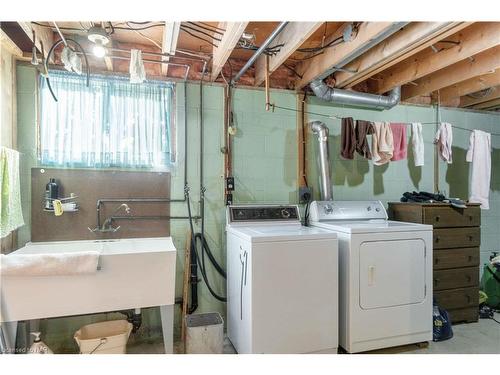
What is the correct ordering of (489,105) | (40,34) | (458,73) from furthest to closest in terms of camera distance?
(489,105), (458,73), (40,34)

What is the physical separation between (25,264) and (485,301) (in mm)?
4579

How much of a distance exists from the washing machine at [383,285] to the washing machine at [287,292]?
0.14 metres

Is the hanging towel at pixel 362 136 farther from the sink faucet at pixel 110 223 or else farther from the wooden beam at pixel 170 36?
the sink faucet at pixel 110 223

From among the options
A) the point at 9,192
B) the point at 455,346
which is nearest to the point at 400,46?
the point at 455,346

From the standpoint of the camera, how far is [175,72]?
2889 mm

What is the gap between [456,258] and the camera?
120 inches

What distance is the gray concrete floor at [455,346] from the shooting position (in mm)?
2549

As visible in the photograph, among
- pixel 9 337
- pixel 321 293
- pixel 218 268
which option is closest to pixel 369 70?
pixel 321 293

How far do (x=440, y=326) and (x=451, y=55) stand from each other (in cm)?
237

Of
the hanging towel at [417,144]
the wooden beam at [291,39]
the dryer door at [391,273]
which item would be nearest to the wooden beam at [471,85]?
the hanging towel at [417,144]

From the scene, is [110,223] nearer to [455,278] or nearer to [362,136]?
[362,136]

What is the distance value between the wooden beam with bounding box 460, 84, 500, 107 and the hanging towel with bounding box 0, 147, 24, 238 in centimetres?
475

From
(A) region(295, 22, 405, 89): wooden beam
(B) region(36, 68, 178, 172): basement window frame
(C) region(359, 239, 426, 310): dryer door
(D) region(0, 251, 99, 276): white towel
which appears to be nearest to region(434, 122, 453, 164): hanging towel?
(C) region(359, 239, 426, 310): dryer door

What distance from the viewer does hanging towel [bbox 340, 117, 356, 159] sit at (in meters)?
3.09
